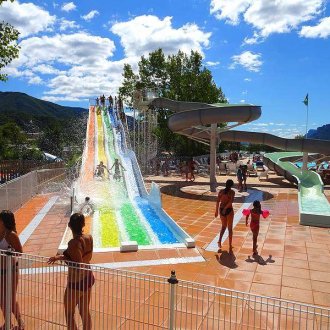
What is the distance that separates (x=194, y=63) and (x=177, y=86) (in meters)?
3.70

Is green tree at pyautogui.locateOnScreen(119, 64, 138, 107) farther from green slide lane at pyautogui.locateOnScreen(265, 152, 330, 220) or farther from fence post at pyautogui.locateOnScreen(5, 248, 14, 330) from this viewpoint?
fence post at pyautogui.locateOnScreen(5, 248, 14, 330)

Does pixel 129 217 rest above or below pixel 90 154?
below

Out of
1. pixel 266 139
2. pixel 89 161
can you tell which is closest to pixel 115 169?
pixel 89 161

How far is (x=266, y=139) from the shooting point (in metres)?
21.4

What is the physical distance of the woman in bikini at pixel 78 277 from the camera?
361 centimetres

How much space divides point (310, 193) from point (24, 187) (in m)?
11.7

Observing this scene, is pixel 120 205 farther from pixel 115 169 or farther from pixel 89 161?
pixel 89 161

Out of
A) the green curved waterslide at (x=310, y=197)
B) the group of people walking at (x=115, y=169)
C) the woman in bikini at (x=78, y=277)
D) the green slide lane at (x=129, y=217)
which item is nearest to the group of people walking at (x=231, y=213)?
the green slide lane at (x=129, y=217)

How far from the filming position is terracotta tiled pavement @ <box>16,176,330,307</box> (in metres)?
5.66

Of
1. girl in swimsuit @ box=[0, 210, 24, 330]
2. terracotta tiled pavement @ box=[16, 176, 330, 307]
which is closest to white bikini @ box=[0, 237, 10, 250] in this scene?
girl in swimsuit @ box=[0, 210, 24, 330]

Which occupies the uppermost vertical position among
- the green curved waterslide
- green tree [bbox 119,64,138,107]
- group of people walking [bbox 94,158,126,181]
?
green tree [bbox 119,64,138,107]

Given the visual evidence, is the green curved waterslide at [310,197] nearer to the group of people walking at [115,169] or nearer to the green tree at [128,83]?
the group of people walking at [115,169]

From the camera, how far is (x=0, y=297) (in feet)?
12.9

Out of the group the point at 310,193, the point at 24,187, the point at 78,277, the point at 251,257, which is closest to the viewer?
the point at 78,277
